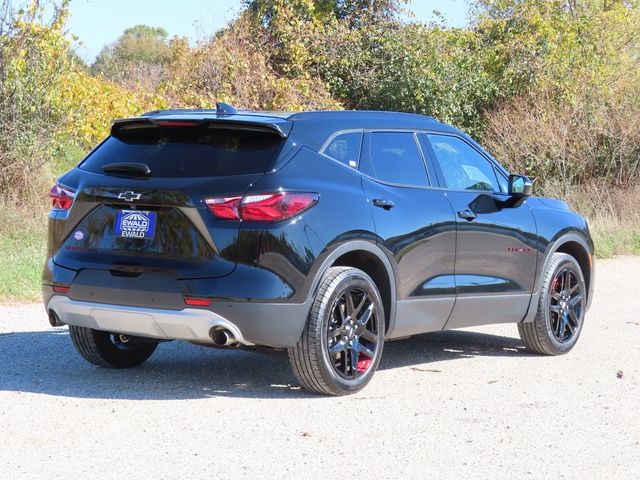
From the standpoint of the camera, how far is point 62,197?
7328mm

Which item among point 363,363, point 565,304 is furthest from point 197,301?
point 565,304

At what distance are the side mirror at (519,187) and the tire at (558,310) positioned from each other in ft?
2.27

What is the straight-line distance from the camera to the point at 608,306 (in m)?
12.3

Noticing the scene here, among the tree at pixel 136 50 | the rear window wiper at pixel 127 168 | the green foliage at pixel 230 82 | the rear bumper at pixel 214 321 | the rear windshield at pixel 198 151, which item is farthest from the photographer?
the tree at pixel 136 50

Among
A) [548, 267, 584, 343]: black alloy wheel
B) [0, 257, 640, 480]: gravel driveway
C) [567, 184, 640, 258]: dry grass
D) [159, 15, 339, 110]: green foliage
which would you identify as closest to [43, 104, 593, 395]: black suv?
[0, 257, 640, 480]: gravel driveway

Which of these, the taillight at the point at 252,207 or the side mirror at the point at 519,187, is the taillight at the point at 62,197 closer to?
the taillight at the point at 252,207

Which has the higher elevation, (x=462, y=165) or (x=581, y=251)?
(x=462, y=165)

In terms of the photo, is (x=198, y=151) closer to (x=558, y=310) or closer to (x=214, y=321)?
(x=214, y=321)

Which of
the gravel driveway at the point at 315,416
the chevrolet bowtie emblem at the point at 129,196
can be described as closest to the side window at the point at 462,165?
the gravel driveway at the point at 315,416

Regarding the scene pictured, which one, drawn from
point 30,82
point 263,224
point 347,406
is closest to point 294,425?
point 347,406

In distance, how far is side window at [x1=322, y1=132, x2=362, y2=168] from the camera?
24.0 feet

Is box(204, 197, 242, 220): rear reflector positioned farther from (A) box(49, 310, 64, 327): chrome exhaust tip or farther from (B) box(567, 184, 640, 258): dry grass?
(B) box(567, 184, 640, 258): dry grass

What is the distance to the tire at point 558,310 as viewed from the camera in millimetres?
8945

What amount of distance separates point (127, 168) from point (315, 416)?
187 cm
